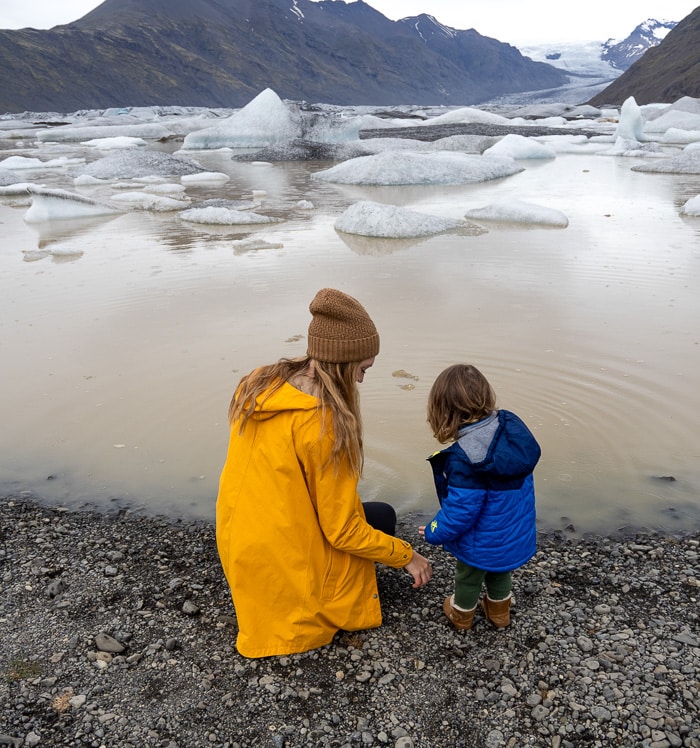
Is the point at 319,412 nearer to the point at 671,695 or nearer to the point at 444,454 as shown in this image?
the point at 444,454

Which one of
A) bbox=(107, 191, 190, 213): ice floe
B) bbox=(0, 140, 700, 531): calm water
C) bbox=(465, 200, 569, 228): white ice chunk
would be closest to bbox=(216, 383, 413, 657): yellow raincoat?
bbox=(0, 140, 700, 531): calm water

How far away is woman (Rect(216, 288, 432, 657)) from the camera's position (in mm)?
2188

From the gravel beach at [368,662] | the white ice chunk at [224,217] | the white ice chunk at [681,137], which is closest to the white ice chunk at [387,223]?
the white ice chunk at [224,217]

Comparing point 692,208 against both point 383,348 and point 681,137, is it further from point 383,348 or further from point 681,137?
point 681,137

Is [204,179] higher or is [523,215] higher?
[523,215]

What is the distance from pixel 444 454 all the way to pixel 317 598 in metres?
0.71

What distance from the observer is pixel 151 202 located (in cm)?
1299

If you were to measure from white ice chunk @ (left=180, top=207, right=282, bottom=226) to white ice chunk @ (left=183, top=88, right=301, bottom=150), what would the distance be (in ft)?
61.4

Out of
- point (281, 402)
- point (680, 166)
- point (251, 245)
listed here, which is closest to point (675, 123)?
point (680, 166)

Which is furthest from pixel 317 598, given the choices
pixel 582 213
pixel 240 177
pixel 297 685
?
pixel 240 177

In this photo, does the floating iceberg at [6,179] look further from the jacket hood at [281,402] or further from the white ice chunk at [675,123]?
the white ice chunk at [675,123]

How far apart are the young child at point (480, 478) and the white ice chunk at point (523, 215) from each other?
858cm

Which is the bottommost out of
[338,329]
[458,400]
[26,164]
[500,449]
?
[26,164]

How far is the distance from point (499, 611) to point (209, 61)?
5824 inches
